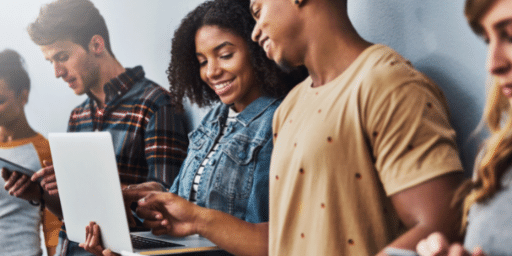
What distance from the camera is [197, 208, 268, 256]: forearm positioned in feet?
3.76

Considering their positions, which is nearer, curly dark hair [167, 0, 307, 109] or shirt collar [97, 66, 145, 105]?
curly dark hair [167, 0, 307, 109]

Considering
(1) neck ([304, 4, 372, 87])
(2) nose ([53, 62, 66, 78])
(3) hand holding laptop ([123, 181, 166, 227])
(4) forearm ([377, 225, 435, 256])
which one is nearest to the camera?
(4) forearm ([377, 225, 435, 256])

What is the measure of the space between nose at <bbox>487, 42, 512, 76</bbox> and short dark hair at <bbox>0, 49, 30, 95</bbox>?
247 cm

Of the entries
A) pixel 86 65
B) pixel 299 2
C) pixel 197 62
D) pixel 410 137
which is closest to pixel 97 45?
pixel 86 65

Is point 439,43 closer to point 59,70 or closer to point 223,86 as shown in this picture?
point 223,86

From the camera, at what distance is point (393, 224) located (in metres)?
0.83

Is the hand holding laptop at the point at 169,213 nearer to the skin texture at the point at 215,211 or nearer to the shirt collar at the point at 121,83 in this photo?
the skin texture at the point at 215,211

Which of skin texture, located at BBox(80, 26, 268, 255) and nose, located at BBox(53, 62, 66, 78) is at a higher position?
nose, located at BBox(53, 62, 66, 78)

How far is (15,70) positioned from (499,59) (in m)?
2.52

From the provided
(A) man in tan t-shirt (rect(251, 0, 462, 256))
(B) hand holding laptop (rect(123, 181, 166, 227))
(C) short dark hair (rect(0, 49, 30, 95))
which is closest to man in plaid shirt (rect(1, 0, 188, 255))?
(B) hand holding laptop (rect(123, 181, 166, 227))

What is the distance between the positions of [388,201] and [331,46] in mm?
282

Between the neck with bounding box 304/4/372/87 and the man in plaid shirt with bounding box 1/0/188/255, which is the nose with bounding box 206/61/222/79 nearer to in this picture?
the man in plaid shirt with bounding box 1/0/188/255

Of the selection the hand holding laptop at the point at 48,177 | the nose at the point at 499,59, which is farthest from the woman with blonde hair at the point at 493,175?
the hand holding laptop at the point at 48,177

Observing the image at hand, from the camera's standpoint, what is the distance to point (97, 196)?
121 centimetres
